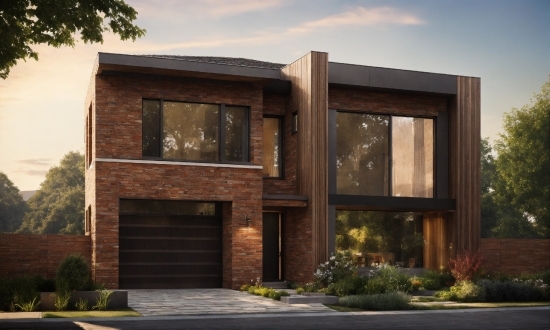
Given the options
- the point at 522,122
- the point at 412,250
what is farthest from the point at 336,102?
the point at 522,122

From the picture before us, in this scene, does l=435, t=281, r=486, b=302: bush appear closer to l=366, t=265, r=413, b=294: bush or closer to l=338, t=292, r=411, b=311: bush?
l=366, t=265, r=413, b=294: bush

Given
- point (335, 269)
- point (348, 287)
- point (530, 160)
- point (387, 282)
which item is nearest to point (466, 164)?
point (335, 269)

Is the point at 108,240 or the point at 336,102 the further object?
the point at 336,102

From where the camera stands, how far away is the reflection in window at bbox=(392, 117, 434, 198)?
25.7m

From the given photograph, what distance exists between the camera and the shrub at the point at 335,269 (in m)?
22.2

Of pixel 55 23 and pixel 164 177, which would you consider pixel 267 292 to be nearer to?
pixel 164 177

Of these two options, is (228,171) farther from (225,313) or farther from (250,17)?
(225,313)

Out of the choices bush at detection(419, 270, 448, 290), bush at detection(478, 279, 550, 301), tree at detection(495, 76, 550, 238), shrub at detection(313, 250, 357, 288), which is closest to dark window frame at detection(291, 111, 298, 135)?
shrub at detection(313, 250, 357, 288)

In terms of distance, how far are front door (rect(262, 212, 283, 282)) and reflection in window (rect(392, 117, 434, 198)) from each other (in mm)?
4223

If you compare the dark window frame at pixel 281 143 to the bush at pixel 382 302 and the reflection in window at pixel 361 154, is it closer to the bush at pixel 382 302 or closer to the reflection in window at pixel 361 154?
the reflection in window at pixel 361 154

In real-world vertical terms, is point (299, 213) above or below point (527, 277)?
above

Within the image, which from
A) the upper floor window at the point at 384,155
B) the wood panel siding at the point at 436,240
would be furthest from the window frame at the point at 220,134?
the wood panel siding at the point at 436,240

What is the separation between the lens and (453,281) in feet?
79.4

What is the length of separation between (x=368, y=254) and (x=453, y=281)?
115 inches
